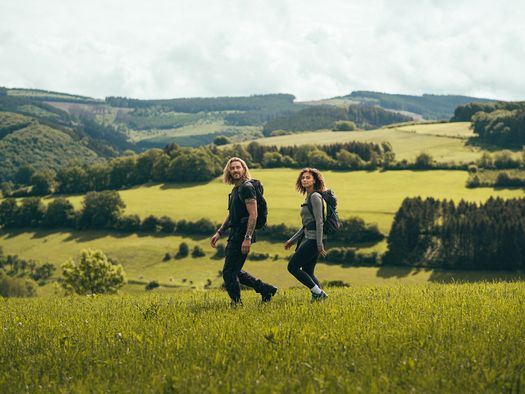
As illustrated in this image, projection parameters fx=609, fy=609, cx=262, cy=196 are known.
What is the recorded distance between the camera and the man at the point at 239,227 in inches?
457

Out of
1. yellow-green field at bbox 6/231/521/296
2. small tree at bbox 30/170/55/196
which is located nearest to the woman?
yellow-green field at bbox 6/231/521/296

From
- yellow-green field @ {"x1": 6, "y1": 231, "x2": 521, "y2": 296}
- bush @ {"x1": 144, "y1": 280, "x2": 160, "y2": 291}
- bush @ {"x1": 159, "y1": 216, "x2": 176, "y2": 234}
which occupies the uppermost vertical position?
bush @ {"x1": 159, "y1": 216, "x2": 176, "y2": 234}

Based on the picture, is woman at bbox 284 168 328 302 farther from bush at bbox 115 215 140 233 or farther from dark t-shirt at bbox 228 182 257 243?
bush at bbox 115 215 140 233

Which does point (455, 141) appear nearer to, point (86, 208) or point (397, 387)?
point (86, 208)

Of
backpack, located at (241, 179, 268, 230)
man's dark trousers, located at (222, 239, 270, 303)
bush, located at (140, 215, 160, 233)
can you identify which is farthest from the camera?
bush, located at (140, 215, 160, 233)

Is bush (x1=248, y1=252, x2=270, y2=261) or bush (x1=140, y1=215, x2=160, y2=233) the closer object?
bush (x1=248, y1=252, x2=270, y2=261)

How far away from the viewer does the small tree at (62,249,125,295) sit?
88312 millimetres

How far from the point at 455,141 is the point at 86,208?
116061mm

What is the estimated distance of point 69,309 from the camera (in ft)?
41.2

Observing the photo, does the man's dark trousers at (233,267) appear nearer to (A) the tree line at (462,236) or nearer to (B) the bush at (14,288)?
(B) the bush at (14,288)

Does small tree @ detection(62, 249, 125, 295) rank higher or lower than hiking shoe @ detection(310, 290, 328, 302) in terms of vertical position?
lower

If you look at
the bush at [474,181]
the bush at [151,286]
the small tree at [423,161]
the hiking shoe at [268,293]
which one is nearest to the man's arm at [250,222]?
the hiking shoe at [268,293]

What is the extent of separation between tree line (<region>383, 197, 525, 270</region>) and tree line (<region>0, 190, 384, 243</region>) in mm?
13050

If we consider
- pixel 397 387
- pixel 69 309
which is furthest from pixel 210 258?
pixel 397 387
